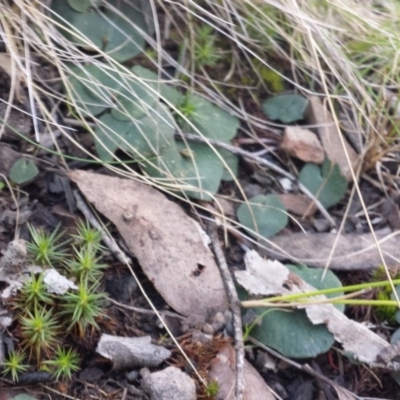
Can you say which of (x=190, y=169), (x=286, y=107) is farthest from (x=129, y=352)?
(x=286, y=107)

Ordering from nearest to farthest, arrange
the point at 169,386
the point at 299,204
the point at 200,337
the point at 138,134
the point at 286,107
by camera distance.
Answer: the point at 169,386 → the point at 200,337 → the point at 138,134 → the point at 299,204 → the point at 286,107

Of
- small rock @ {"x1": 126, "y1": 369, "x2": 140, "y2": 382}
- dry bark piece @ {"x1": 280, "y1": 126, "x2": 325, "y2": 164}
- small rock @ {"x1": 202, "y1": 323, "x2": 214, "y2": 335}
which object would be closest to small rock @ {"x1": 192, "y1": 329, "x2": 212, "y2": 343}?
small rock @ {"x1": 202, "y1": 323, "x2": 214, "y2": 335}

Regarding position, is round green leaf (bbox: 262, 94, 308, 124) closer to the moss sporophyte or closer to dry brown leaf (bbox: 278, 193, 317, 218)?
dry brown leaf (bbox: 278, 193, 317, 218)

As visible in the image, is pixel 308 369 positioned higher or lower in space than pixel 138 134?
lower

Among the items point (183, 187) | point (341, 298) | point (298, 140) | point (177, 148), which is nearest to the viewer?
point (341, 298)

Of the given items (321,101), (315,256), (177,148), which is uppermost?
(321,101)

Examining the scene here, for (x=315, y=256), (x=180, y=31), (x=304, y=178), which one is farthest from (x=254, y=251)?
(x=180, y=31)

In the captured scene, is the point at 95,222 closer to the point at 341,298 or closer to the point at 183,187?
the point at 183,187

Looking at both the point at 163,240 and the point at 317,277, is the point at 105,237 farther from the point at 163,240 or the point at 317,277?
the point at 317,277
